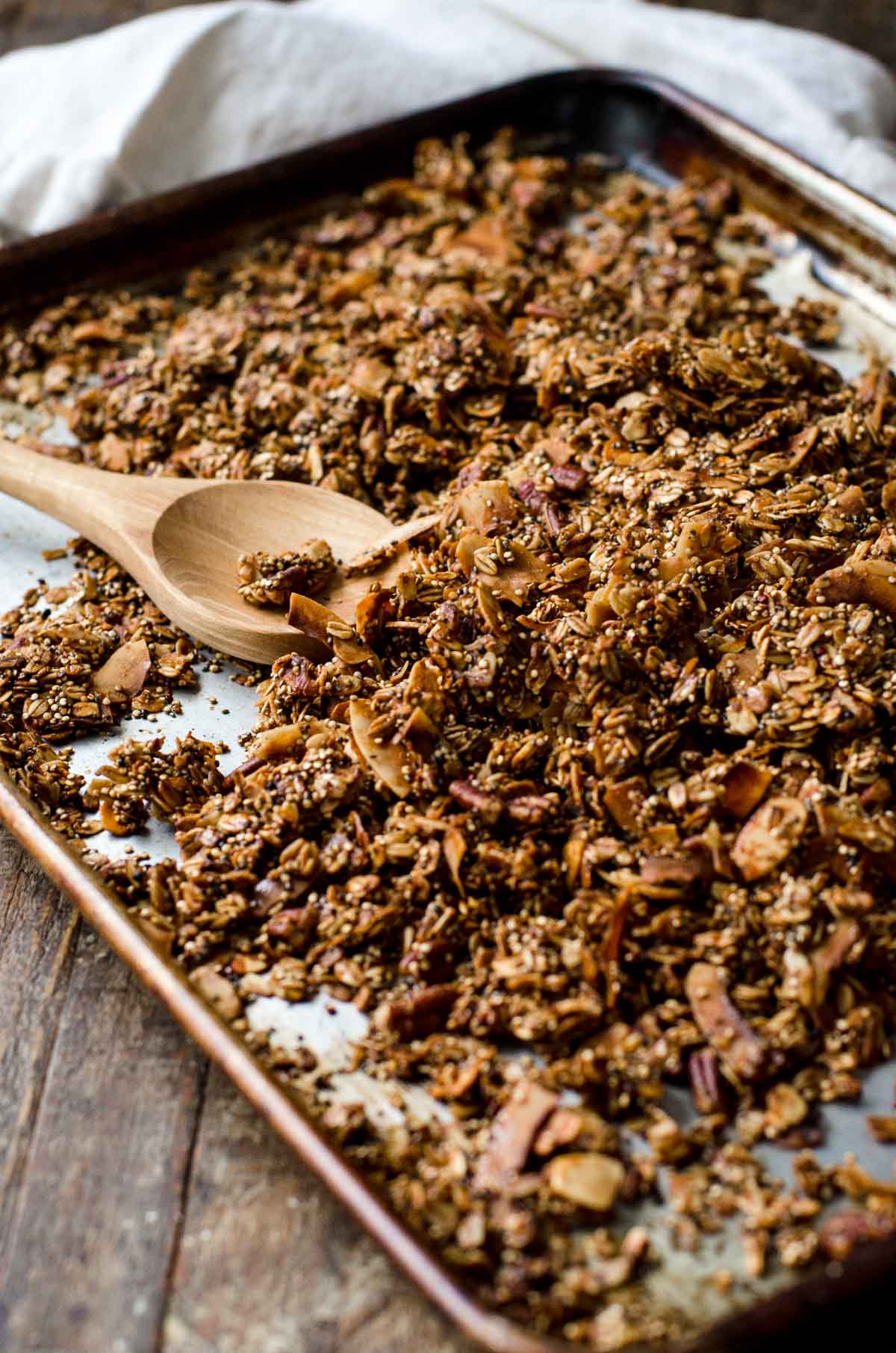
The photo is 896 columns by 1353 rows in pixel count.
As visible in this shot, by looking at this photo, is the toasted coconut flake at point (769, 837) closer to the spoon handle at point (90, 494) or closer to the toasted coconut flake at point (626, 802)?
the toasted coconut flake at point (626, 802)

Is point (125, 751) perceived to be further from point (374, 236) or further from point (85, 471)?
point (374, 236)

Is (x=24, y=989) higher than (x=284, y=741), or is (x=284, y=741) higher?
(x=284, y=741)

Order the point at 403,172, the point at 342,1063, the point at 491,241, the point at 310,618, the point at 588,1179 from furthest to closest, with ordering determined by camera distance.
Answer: the point at 403,172 < the point at 491,241 < the point at 310,618 < the point at 342,1063 < the point at 588,1179

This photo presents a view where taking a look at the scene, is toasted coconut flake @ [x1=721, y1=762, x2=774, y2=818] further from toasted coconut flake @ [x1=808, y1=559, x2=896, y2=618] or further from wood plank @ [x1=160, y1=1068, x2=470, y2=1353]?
wood plank @ [x1=160, y1=1068, x2=470, y2=1353]

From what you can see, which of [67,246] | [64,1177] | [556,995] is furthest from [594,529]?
[67,246]

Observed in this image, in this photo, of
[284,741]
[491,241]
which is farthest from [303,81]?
[284,741]

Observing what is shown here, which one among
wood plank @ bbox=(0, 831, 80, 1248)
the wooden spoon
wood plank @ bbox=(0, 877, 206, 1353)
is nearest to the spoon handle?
the wooden spoon

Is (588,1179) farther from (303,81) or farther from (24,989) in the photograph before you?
(303,81)

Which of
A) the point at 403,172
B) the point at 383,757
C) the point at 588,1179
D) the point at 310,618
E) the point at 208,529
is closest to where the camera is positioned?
the point at 588,1179
